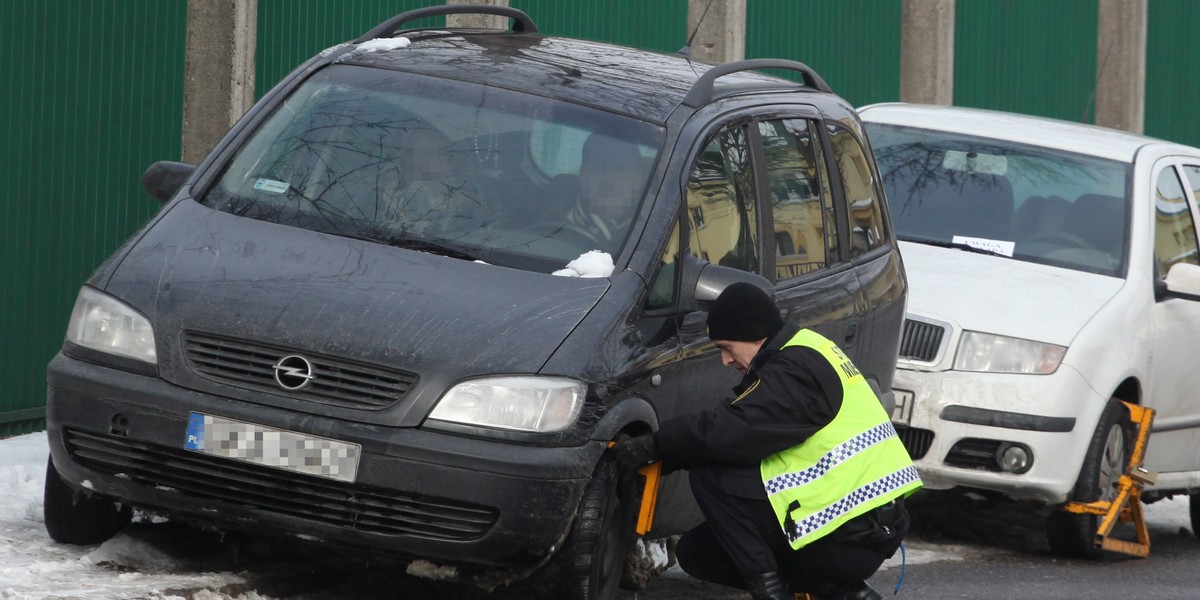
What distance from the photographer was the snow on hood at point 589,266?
5.28m

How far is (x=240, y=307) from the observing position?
16.3ft

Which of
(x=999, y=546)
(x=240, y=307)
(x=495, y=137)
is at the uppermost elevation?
(x=495, y=137)

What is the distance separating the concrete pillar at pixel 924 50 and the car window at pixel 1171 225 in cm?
629

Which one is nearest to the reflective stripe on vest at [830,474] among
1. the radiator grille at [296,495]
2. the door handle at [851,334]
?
the radiator grille at [296,495]

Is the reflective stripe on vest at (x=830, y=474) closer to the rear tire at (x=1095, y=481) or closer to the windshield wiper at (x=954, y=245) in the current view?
the rear tire at (x=1095, y=481)

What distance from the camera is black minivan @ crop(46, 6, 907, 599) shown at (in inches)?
190

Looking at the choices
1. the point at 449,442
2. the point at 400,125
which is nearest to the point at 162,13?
the point at 400,125

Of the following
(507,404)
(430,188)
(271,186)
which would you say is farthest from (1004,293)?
(507,404)

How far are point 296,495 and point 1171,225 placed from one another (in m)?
5.49

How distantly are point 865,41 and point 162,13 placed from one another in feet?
25.0

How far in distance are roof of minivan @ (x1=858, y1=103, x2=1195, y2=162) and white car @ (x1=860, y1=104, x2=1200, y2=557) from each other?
1 cm

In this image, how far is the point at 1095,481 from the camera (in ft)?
25.8

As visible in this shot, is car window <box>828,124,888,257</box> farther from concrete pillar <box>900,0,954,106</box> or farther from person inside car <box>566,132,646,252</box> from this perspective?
concrete pillar <box>900,0,954,106</box>

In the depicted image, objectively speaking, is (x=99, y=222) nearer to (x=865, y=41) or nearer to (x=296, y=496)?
(x=296, y=496)
